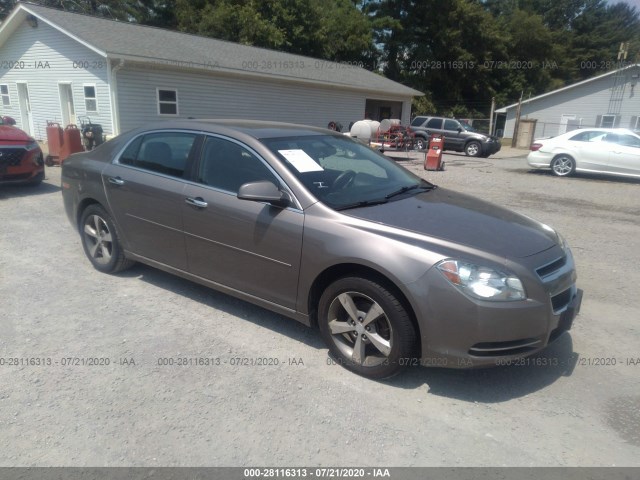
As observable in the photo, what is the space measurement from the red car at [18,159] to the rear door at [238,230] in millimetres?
6199

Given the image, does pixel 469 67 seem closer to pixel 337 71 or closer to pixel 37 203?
pixel 337 71

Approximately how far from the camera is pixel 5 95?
19797mm

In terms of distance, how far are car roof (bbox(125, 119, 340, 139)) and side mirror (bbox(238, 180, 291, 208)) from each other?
612 millimetres

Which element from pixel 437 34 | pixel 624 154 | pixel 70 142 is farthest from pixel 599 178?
pixel 437 34

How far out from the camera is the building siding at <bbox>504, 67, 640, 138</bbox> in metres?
30.5

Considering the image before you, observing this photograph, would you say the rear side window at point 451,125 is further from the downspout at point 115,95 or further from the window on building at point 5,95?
the window on building at point 5,95

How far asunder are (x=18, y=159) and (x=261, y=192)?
7.19m

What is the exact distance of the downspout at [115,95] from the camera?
1475cm

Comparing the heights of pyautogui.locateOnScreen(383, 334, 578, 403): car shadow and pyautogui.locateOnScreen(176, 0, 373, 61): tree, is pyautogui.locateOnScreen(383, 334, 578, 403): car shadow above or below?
below

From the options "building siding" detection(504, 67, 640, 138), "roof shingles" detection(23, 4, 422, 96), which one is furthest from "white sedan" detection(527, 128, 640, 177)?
"building siding" detection(504, 67, 640, 138)

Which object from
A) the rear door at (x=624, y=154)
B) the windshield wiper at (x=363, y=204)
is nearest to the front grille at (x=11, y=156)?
the windshield wiper at (x=363, y=204)

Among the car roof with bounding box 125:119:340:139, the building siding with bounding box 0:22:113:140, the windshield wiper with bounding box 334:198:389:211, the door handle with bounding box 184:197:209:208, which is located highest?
the building siding with bounding box 0:22:113:140

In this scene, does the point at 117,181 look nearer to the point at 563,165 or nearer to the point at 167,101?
the point at 167,101

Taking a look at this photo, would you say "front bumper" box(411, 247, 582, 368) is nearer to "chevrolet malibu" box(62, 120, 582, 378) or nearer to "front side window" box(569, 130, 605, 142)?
"chevrolet malibu" box(62, 120, 582, 378)
